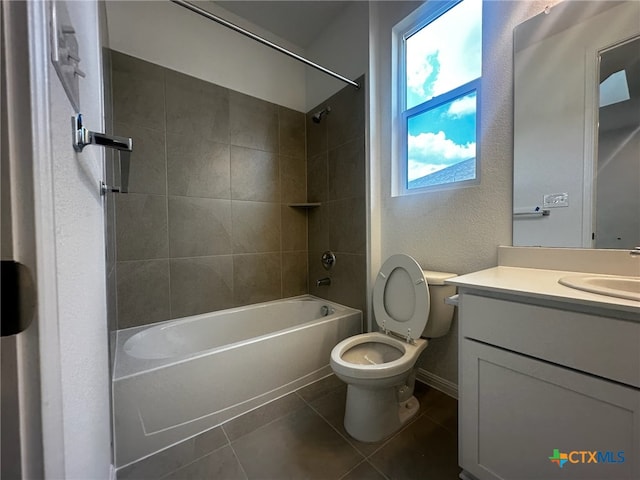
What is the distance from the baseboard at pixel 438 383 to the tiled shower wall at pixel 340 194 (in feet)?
1.78

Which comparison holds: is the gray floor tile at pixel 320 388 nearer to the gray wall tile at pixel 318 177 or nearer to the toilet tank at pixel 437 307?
the toilet tank at pixel 437 307

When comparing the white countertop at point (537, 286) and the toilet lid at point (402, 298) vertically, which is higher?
the white countertop at point (537, 286)

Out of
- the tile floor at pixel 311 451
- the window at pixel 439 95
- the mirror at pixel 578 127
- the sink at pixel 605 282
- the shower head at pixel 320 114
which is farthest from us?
the shower head at pixel 320 114

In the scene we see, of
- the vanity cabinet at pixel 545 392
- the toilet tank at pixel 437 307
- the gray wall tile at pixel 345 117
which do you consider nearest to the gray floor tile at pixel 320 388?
the toilet tank at pixel 437 307

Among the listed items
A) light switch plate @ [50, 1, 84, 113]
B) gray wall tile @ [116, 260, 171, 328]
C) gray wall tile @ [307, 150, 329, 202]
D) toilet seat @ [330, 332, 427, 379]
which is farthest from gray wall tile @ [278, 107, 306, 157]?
light switch plate @ [50, 1, 84, 113]

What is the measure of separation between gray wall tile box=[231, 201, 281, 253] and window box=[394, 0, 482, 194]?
43.4 inches

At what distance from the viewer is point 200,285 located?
1.93 meters

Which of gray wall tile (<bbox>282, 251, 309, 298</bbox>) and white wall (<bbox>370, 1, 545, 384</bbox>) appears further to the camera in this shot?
gray wall tile (<bbox>282, 251, 309, 298</bbox>)

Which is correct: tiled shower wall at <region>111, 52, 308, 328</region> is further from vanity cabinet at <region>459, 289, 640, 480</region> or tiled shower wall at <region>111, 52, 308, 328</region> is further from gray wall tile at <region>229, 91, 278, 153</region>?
vanity cabinet at <region>459, 289, 640, 480</region>

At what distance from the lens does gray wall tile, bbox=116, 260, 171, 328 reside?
1638 millimetres

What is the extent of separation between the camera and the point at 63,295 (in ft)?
1.46

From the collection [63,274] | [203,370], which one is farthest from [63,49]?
[203,370]

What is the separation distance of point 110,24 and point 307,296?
94.2 inches

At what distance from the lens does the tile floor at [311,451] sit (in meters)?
1.09
